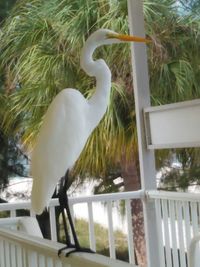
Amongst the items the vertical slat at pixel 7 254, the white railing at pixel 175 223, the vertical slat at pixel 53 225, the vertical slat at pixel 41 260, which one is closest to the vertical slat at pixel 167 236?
the white railing at pixel 175 223

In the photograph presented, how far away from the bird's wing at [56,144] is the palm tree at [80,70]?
72.1 inches

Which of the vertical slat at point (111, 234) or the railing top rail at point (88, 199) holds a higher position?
the railing top rail at point (88, 199)

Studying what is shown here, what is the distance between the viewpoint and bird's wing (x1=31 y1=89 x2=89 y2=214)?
1889 mm

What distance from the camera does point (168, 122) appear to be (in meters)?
3.58

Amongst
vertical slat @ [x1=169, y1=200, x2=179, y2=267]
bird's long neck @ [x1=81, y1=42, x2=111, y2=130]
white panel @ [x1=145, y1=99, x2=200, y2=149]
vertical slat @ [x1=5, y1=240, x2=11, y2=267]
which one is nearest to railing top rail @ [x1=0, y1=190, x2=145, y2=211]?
vertical slat @ [x1=169, y1=200, x2=179, y2=267]

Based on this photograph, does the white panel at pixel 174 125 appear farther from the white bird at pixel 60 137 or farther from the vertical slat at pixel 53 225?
the white bird at pixel 60 137

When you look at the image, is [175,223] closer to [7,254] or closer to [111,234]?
[111,234]

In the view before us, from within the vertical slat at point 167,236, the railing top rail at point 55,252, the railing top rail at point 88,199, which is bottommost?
the vertical slat at point 167,236

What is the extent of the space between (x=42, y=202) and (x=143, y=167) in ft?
6.27

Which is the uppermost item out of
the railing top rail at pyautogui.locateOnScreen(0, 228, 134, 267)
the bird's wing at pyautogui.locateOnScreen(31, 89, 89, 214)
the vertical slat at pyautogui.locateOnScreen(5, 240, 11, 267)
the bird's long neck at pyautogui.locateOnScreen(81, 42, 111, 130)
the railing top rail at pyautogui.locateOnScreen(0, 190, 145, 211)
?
the bird's long neck at pyautogui.locateOnScreen(81, 42, 111, 130)

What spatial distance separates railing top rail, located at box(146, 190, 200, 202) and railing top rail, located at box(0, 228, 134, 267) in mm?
1610

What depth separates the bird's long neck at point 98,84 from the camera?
7.29 ft

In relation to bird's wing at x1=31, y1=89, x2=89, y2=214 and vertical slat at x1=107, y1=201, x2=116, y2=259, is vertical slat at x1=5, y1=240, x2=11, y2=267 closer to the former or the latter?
bird's wing at x1=31, y1=89, x2=89, y2=214

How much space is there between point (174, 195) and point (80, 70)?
1447mm
